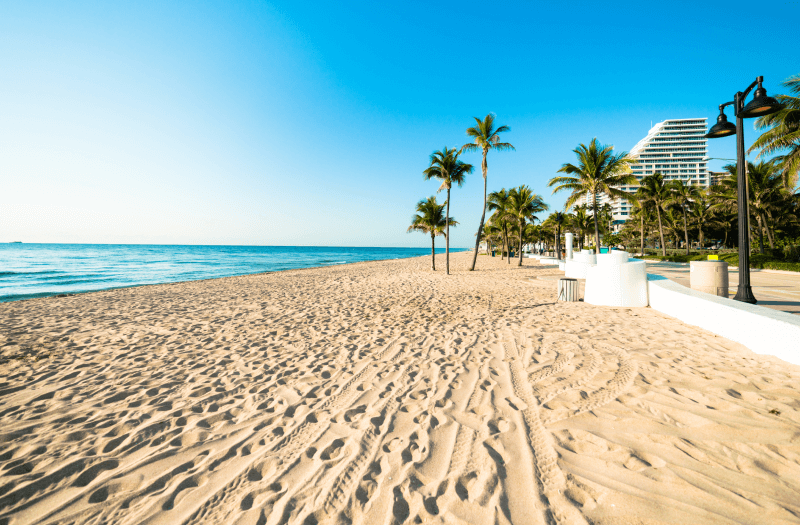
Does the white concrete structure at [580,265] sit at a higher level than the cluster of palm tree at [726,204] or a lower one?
lower

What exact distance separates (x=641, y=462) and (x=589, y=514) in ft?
2.37

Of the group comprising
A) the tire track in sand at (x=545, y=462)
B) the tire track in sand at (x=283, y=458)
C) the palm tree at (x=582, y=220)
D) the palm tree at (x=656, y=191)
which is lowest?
the tire track in sand at (x=283, y=458)

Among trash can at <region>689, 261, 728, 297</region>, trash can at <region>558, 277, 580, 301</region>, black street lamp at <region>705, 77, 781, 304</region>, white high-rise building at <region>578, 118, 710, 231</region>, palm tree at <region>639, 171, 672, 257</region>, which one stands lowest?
trash can at <region>558, 277, 580, 301</region>

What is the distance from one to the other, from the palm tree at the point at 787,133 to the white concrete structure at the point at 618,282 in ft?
38.0

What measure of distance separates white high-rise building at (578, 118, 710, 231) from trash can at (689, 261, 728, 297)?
11214 centimetres

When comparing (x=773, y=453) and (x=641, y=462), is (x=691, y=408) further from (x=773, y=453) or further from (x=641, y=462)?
(x=641, y=462)

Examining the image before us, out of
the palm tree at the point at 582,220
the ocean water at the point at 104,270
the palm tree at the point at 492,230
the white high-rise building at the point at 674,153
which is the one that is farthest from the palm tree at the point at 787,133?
the white high-rise building at the point at 674,153

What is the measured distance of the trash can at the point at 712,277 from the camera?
6605 mm

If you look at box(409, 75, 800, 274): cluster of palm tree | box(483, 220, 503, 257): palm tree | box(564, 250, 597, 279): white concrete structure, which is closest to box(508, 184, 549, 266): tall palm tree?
box(409, 75, 800, 274): cluster of palm tree

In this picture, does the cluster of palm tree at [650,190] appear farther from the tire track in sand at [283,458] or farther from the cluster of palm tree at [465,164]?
the tire track in sand at [283,458]

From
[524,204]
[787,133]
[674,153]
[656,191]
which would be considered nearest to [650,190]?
[656,191]

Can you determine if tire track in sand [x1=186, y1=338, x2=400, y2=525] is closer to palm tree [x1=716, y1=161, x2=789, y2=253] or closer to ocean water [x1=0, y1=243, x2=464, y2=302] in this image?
ocean water [x1=0, y1=243, x2=464, y2=302]

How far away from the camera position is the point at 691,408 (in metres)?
2.85

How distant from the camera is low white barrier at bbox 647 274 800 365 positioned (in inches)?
152
